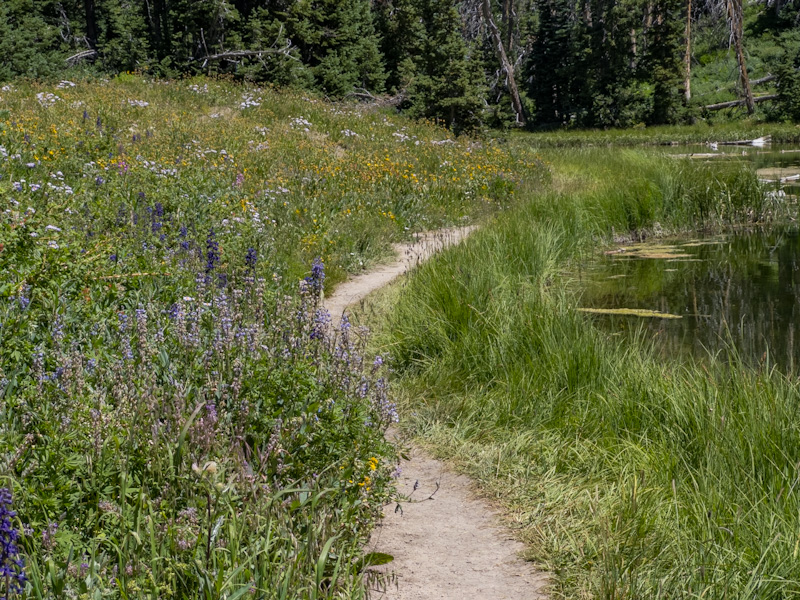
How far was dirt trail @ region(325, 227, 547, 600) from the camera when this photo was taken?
3.44 m

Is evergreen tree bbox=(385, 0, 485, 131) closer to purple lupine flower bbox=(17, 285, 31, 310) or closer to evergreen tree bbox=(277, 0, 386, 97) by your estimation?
evergreen tree bbox=(277, 0, 386, 97)

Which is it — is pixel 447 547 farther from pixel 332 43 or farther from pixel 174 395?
pixel 332 43

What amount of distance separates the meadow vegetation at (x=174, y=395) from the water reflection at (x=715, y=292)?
9.88ft

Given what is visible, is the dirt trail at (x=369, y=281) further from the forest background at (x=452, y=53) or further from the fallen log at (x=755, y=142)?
the fallen log at (x=755, y=142)

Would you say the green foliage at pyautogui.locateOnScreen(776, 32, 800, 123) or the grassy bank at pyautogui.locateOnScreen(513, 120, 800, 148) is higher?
the green foliage at pyautogui.locateOnScreen(776, 32, 800, 123)

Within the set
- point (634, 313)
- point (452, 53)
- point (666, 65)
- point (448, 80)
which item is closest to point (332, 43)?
point (452, 53)

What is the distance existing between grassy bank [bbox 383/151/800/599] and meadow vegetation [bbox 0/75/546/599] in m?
0.62

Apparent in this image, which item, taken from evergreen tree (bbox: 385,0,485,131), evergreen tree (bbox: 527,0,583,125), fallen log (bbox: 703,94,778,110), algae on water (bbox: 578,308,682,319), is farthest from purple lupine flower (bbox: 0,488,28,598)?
evergreen tree (bbox: 527,0,583,125)

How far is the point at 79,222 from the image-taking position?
7086 millimetres

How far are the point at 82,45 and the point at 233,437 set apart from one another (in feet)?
137

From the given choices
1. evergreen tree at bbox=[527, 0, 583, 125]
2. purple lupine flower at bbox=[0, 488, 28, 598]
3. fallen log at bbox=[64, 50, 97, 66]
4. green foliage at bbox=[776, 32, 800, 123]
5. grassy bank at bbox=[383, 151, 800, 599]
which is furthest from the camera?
evergreen tree at bbox=[527, 0, 583, 125]

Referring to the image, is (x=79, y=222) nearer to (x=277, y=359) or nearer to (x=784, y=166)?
(x=277, y=359)

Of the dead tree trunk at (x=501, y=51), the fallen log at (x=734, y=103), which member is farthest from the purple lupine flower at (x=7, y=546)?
the fallen log at (x=734, y=103)

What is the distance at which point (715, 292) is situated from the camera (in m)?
9.51
